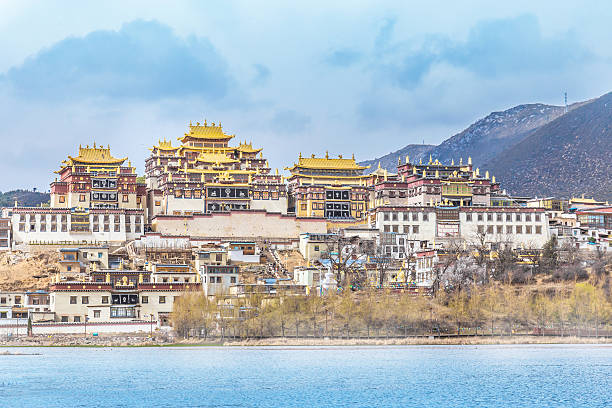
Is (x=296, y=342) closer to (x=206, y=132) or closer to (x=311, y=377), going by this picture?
(x=311, y=377)

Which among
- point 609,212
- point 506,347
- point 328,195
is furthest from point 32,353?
point 609,212

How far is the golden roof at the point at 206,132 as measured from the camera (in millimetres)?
140375

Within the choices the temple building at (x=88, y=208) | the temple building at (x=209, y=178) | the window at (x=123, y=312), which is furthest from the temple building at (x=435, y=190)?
the window at (x=123, y=312)

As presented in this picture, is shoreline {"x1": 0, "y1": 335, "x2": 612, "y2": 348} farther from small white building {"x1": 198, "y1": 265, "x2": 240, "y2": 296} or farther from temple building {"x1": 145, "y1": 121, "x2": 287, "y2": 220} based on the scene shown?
temple building {"x1": 145, "y1": 121, "x2": 287, "y2": 220}

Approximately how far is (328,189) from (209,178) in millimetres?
14074

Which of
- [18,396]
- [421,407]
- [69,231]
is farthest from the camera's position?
[69,231]

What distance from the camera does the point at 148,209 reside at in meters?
126

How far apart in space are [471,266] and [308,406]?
48.1 metres

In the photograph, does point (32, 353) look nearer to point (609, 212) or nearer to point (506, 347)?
point (506, 347)

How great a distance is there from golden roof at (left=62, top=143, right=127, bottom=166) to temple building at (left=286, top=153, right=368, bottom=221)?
21.2m

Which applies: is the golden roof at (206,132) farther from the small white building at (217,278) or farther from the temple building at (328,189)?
the small white building at (217,278)

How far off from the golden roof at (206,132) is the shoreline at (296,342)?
176 ft

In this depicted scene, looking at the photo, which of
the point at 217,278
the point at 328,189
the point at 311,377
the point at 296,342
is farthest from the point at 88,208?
the point at 311,377

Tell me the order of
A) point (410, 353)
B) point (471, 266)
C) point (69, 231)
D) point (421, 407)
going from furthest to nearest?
point (69, 231), point (471, 266), point (410, 353), point (421, 407)
